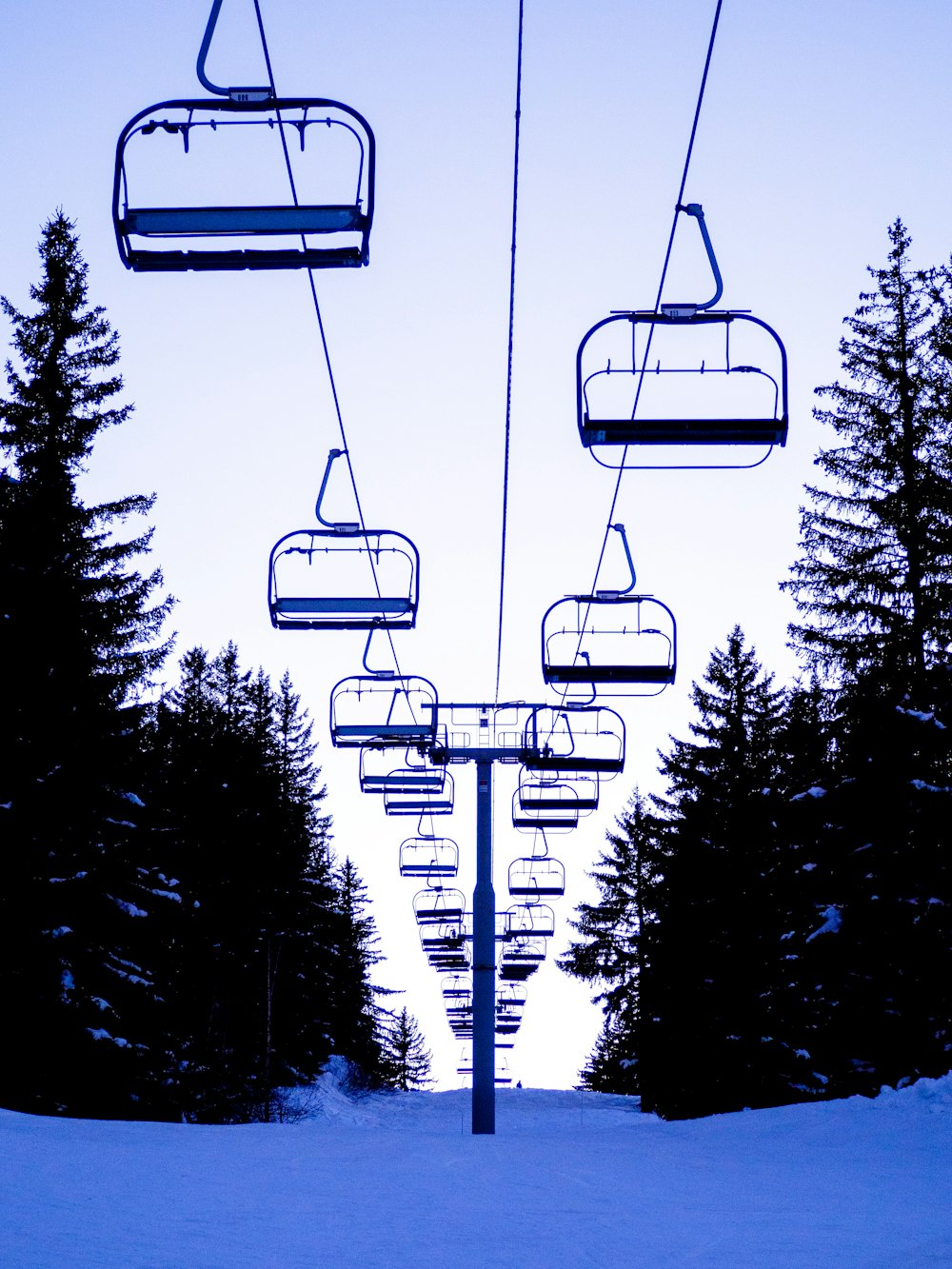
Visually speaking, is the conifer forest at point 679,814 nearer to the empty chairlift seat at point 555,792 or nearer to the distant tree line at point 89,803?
the distant tree line at point 89,803

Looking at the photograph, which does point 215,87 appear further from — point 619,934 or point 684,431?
point 619,934

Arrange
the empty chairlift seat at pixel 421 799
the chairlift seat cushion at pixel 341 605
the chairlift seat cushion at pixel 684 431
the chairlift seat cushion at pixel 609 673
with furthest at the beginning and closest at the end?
1. the empty chairlift seat at pixel 421 799
2. the chairlift seat cushion at pixel 609 673
3. the chairlift seat cushion at pixel 341 605
4. the chairlift seat cushion at pixel 684 431

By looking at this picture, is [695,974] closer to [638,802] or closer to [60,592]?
[60,592]

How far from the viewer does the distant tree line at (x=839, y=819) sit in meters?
27.9

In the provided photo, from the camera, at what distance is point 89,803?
26.7 m

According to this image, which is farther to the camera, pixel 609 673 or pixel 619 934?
pixel 619 934

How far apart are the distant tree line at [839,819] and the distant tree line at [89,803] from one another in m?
12.0

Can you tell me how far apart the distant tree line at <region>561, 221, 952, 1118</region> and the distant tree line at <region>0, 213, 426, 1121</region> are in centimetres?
1202

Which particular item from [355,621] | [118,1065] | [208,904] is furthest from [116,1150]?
[208,904]

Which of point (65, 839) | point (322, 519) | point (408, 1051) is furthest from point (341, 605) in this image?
point (408, 1051)

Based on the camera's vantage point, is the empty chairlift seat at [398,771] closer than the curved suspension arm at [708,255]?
No

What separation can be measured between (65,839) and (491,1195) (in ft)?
53.1

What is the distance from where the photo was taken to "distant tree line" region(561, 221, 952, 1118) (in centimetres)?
2792

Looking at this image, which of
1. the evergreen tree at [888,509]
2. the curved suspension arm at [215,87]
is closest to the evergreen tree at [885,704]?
the evergreen tree at [888,509]
